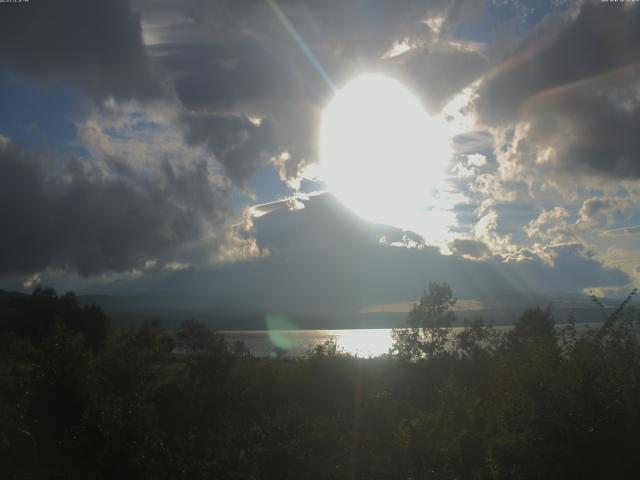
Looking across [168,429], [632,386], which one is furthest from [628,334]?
[168,429]

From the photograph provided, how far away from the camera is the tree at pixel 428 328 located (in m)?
58.8

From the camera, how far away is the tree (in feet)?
193

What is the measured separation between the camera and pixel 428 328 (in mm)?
64438

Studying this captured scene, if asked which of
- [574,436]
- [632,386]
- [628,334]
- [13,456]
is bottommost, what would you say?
[13,456]

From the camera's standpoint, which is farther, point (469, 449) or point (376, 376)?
point (376, 376)

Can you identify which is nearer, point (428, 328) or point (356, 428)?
point (356, 428)

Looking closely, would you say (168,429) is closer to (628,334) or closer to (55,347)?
(55,347)

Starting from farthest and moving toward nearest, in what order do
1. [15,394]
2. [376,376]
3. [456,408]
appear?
[376,376]
[456,408]
[15,394]

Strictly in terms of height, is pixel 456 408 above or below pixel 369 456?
above

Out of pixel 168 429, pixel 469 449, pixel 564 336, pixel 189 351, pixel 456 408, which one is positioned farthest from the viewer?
pixel 189 351

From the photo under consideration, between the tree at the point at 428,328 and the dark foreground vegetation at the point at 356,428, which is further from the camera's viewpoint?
the tree at the point at 428,328

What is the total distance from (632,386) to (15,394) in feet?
62.7

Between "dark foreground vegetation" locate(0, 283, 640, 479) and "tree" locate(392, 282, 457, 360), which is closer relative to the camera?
"dark foreground vegetation" locate(0, 283, 640, 479)

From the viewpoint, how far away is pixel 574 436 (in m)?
12.8
